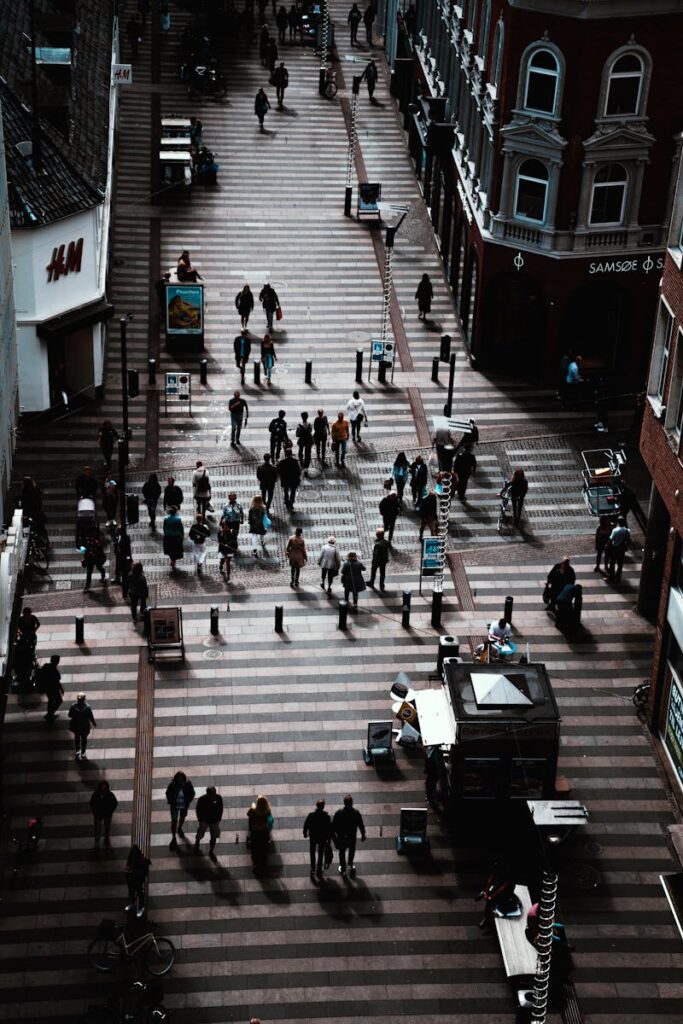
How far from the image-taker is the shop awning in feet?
161

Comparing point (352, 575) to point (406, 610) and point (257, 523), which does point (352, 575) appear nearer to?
point (406, 610)

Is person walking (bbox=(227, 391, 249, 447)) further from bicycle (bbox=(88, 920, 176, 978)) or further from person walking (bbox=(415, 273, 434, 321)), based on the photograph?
bicycle (bbox=(88, 920, 176, 978))

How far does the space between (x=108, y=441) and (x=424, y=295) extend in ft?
45.0

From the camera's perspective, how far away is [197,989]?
31188mm

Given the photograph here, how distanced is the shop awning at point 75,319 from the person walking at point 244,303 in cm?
468

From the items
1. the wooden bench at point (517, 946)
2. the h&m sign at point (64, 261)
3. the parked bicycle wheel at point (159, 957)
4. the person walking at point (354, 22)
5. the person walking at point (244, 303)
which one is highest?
the person walking at point (354, 22)

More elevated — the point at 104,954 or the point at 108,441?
the point at 108,441

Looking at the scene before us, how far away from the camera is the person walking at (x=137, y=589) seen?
4016 centimetres

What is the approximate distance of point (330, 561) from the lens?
41.8m

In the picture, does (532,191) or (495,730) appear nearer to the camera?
(495,730)

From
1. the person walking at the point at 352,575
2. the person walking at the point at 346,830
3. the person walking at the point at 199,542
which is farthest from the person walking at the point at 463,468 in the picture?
the person walking at the point at 346,830

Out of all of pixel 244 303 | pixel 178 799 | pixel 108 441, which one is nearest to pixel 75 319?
pixel 108 441

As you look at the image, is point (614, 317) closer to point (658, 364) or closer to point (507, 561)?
point (507, 561)

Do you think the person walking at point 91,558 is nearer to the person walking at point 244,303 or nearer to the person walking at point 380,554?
the person walking at point 380,554
